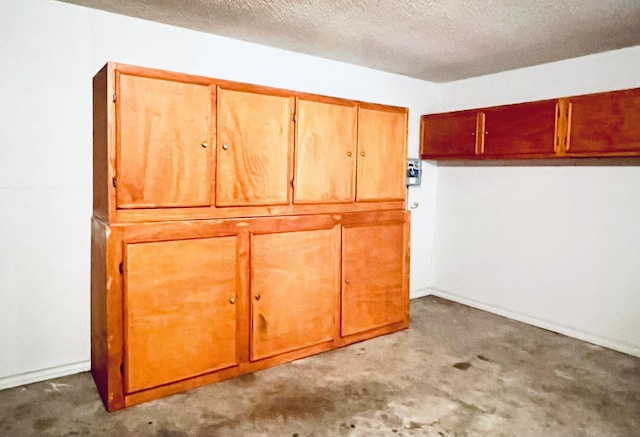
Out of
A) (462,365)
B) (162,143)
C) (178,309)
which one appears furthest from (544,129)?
(178,309)

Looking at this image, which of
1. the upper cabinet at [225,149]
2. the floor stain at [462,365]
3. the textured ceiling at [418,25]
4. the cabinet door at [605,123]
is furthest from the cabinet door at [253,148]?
the cabinet door at [605,123]

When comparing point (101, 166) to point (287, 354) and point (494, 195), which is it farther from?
point (494, 195)

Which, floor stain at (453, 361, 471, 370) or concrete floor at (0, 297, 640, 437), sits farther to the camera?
floor stain at (453, 361, 471, 370)

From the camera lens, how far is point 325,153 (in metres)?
3.27

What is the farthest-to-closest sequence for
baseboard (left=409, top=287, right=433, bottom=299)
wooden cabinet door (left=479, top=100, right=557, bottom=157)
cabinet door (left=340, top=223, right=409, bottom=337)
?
baseboard (left=409, top=287, right=433, bottom=299), wooden cabinet door (left=479, top=100, right=557, bottom=157), cabinet door (left=340, top=223, right=409, bottom=337)

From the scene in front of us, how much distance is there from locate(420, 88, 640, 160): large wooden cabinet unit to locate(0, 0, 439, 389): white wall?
2716 millimetres

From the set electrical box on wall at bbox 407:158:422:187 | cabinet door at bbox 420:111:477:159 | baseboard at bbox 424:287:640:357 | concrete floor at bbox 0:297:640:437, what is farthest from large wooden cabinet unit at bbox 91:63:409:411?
baseboard at bbox 424:287:640:357

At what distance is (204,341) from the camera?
2746 millimetres

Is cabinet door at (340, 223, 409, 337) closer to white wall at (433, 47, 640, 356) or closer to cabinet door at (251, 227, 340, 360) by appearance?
cabinet door at (251, 227, 340, 360)

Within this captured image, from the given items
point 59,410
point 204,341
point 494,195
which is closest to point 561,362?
point 494,195

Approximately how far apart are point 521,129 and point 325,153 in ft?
5.90

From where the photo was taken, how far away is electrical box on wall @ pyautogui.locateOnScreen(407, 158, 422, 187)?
4.66m

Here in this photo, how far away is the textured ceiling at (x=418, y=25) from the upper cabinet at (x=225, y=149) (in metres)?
0.51

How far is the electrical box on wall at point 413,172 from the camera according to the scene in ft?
15.3
